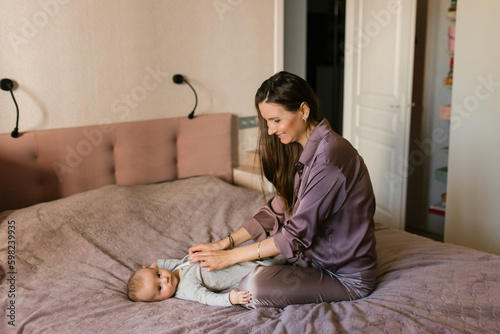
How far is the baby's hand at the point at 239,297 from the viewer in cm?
151

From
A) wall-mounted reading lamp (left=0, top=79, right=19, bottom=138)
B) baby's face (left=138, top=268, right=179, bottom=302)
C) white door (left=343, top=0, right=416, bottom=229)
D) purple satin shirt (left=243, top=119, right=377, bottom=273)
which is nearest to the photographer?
purple satin shirt (left=243, top=119, right=377, bottom=273)

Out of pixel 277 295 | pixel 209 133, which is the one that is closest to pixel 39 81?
pixel 209 133

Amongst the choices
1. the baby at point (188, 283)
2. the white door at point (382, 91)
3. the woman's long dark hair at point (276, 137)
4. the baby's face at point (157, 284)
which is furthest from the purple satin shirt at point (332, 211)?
the white door at point (382, 91)

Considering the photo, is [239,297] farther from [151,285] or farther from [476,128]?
[476,128]

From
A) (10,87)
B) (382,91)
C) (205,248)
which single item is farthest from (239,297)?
(382,91)

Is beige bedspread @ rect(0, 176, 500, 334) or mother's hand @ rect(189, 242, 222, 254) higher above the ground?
mother's hand @ rect(189, 242, 222, 254)

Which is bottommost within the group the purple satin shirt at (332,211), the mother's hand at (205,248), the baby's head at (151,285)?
the baby's head at (151,285)

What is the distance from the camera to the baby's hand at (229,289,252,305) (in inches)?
59.6

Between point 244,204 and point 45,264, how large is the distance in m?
1.01

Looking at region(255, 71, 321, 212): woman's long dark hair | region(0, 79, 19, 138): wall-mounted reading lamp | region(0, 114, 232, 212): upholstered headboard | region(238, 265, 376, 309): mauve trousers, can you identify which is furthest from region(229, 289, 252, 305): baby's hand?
region(0, 79, 19, 138): wall-mounted reading lamp

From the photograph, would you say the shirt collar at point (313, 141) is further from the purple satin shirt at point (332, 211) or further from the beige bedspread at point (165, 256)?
the beige bedspread at point (165, 256)

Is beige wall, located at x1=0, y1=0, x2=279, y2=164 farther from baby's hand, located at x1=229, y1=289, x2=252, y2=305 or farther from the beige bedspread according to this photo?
baby's hand, located at x1=229, y1=289, x2=252, y2=305

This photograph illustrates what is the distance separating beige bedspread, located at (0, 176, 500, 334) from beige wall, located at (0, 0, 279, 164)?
470mm

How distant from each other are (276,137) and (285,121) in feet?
0.55
